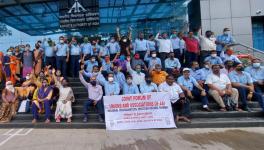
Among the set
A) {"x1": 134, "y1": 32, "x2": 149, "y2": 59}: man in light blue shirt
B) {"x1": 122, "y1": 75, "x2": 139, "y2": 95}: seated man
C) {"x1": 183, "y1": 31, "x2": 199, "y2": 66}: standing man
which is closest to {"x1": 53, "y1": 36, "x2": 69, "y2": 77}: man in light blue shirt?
{"x1": 134, "y1": 32, "x2": 149, "y2": 59}: man in light blue shirt

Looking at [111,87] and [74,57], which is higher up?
[74,57]

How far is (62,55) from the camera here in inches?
494

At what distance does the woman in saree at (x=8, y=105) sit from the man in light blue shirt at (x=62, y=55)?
2.66m

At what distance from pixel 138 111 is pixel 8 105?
14.1 feet

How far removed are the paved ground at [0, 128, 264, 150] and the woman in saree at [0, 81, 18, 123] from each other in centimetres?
92

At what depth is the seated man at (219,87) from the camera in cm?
970

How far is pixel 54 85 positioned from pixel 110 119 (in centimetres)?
259

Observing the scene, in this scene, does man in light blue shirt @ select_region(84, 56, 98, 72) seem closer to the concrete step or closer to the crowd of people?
the crowd of people

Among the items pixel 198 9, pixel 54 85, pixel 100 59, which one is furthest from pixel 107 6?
pixel 54 85

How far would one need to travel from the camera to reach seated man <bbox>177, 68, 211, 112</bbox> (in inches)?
386

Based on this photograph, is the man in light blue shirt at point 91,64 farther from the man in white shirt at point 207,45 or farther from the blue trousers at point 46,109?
the man in white shirt at point 207,45

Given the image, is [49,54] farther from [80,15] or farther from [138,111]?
[80,15]

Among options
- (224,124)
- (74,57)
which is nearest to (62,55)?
(74,57)

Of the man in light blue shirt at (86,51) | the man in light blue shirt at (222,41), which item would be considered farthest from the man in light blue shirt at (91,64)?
the man in light blue shirt at (222,41)
